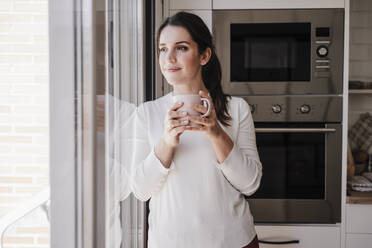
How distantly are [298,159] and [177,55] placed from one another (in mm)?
1302

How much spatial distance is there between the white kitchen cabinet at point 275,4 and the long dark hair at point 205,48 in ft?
3.32

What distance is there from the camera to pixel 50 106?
64 centimetres

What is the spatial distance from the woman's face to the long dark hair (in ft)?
0.05

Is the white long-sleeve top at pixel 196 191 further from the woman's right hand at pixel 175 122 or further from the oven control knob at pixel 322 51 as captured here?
the oven control knob at pixel 322 51

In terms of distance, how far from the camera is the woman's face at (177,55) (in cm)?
94

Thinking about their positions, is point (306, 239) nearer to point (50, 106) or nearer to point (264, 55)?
point (264, 55)

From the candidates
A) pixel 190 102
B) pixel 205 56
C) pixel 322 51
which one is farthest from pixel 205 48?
pixel 322 51

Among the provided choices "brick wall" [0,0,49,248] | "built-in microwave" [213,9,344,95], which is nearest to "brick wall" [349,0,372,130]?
"built-in microwave" [213,9,344,95]

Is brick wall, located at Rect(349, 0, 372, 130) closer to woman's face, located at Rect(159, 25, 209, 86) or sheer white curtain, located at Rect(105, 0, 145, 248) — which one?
sheer white curtain, located at Rect(105, 0, 145, 248)

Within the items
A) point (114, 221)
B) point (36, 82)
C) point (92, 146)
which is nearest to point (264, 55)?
point (114, 221)

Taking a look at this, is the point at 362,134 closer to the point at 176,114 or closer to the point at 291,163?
the point at 291,163

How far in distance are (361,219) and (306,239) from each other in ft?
1.00

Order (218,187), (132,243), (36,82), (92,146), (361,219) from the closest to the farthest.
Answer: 1. (36,82)
2. (92,146)
3. (218,187)
4. (132,243)
5. (361,219)

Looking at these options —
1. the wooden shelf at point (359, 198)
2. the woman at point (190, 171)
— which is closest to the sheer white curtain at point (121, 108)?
the woman at point (190, 171)
